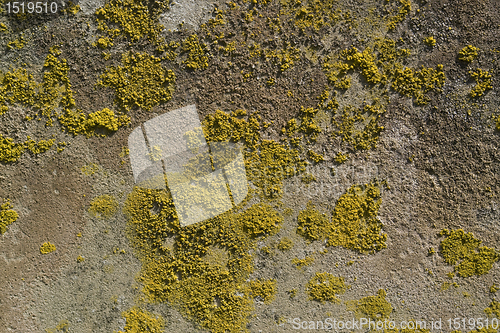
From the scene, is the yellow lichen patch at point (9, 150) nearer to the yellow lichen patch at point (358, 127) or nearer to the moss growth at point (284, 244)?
the moss growth at point (284, 244)

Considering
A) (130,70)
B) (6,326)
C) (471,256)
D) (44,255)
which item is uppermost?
(130,70)

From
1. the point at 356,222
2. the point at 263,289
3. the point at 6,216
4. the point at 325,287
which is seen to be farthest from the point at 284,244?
the point at 6,216

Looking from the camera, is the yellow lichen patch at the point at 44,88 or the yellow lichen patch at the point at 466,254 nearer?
the yellow lichen patch at the point at 44,88

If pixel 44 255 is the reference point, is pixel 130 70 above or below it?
→ above

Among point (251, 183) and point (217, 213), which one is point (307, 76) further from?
point (217, 213)

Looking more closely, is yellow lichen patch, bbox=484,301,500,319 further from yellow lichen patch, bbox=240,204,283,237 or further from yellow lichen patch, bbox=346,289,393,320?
yellow lichen patch, bbox=240,204,283,237

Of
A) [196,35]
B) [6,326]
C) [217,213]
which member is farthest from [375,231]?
[6,326]

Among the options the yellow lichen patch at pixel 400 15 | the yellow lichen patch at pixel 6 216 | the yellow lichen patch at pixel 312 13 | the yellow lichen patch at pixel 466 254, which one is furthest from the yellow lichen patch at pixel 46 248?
the yellow lichen patch at pixel 400 15
